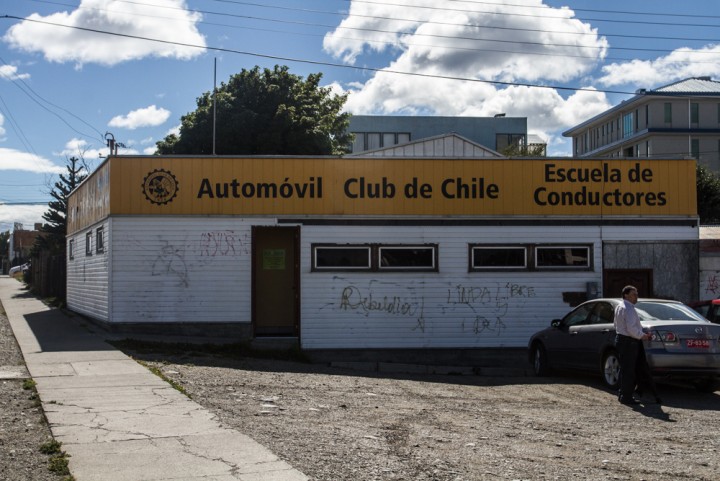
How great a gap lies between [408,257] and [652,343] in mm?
7543

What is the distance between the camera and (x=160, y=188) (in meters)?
17.9

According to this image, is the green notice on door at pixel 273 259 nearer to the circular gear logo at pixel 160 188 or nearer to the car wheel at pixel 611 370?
the circular gear logo at pixel 160 188

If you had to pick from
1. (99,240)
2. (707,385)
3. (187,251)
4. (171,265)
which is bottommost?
(707,385)

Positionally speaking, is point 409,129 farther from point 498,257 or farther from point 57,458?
point 57,458

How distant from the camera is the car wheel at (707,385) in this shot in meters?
12.1

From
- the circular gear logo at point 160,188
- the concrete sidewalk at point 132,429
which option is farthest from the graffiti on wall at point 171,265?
the concrete sidewalk at point 132,429

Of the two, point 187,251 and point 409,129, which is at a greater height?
point 409,129

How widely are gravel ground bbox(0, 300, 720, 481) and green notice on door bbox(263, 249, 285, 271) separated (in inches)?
204

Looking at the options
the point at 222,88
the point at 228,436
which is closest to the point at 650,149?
the point at 222,88

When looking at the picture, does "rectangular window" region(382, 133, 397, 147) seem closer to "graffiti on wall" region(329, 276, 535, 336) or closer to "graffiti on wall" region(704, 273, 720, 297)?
"graffiti on wall" region(704, 273, 720, 297)

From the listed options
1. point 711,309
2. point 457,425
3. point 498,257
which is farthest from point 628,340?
point 498,257

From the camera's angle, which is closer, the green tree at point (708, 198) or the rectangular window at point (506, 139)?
the green tree at point (708, 198)

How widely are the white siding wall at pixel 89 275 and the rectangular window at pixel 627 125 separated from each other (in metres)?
54.5

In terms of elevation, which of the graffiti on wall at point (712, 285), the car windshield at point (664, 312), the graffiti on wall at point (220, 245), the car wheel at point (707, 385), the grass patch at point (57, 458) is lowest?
the car wheel at point (707, 385)
